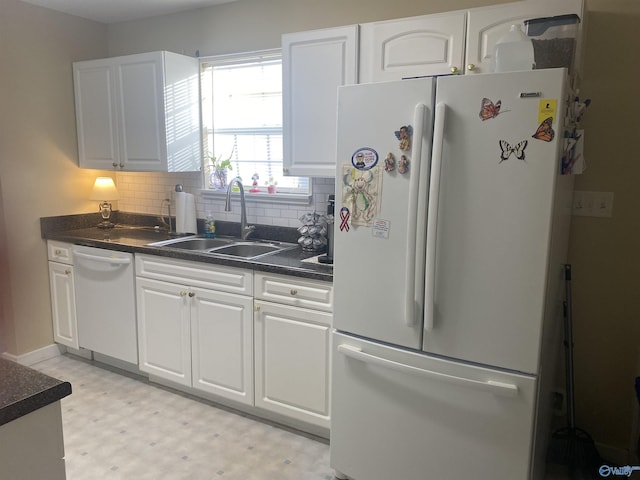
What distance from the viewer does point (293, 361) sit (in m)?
2.56

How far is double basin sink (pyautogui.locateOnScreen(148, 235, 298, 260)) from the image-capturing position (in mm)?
3123

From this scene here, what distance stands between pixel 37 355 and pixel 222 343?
173 cm

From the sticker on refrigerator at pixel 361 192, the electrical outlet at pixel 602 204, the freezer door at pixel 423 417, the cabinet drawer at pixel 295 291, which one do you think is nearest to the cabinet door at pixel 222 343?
the cabinet drawer at pixel 295 291

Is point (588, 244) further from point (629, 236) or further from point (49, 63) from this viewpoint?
point (49, 63)

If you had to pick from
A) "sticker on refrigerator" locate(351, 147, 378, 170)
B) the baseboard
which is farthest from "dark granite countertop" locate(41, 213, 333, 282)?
the baseboard

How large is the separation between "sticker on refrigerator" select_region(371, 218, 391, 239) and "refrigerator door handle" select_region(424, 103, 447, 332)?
0.19m

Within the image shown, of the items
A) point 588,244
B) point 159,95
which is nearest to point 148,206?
point 159,95

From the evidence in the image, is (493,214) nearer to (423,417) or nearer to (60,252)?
(423,417)

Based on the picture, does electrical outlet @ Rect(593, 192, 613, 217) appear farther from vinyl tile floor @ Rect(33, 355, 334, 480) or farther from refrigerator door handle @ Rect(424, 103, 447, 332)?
vinyl tile floor @ Rect(33, 355, 334, 480)

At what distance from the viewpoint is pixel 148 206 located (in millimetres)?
3900

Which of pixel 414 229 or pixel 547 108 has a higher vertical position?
pixel 547 108

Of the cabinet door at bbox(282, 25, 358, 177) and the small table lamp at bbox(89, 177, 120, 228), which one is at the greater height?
the cabinet door at bbox(282, 25, 358, 177)

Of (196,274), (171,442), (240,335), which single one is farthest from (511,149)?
(171,442)

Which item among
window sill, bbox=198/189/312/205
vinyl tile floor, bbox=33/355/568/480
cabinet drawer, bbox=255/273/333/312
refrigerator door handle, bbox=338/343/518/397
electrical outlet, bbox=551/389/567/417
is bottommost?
vinyl tile floor, bbox=33/355/568/480
